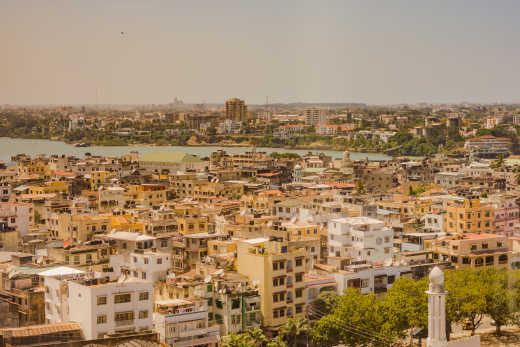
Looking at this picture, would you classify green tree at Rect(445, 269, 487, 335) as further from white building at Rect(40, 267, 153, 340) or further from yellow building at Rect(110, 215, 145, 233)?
yellow building at Rect(110, 215, 145, 233)

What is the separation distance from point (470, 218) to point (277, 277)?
104 inches

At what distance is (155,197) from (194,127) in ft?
63.7

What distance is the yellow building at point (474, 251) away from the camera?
205 inches

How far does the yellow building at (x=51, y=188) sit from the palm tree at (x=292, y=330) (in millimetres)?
5432

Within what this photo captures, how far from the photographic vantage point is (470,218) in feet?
21.0

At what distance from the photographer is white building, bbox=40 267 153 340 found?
12.0 feet

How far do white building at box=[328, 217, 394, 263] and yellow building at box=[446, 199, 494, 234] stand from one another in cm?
109

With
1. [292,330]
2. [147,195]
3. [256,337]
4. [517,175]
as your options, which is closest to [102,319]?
[256,337]

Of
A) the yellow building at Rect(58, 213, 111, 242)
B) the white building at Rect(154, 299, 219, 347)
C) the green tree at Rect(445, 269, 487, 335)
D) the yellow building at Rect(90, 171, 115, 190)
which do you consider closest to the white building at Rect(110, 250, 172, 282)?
Result: the white building at Rect(154, 299, 219, 347)

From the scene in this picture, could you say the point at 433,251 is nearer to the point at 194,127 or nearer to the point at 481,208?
the point at 481,208

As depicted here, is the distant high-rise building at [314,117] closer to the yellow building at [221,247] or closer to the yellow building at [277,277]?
the yellow building at [221,247]

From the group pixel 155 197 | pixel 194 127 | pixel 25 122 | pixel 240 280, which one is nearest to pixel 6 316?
pixel 240 280

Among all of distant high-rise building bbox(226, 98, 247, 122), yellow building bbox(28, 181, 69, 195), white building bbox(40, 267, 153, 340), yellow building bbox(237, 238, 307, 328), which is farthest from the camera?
distant high-rise building bbox(226, 98, 247, 122)

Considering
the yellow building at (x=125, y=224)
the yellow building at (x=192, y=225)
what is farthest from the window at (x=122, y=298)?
the yellow building at (x=192, y=225)
